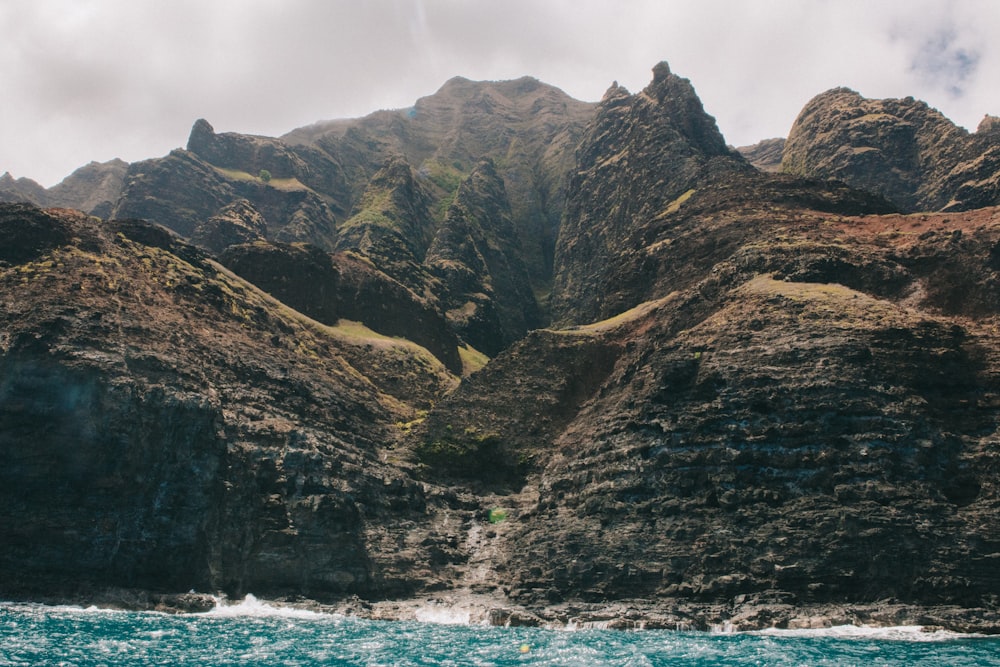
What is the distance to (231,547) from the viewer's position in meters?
61.8

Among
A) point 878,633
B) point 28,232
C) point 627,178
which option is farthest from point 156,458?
point 627,178

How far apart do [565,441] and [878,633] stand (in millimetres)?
39289

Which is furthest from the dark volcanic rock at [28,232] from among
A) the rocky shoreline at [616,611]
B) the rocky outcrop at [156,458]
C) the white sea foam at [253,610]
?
the white sea foam at [253,610]

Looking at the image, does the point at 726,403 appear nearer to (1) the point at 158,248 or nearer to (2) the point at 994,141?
(1) the point at 158,248

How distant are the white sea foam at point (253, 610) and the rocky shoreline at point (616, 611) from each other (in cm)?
29

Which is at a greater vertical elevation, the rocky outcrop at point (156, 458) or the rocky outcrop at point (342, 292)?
the rocky outcrop at point (342, 292)

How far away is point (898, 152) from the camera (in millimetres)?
138125

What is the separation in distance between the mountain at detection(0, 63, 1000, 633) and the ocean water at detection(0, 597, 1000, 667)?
4391mm

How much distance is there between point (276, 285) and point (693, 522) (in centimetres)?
7872

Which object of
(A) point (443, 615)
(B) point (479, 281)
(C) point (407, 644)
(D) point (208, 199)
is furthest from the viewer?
(D) point (208, 199)

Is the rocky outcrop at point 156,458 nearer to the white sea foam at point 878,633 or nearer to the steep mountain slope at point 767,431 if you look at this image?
the steep mountain slope at point 767,431

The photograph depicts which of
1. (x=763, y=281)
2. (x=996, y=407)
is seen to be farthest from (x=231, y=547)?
(x=996, y=407)

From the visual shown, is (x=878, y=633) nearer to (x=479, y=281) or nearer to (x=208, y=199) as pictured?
(x=479, y=281)

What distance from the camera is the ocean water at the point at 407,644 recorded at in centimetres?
3853
